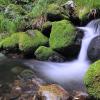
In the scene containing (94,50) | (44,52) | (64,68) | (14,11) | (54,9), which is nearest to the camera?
(94,50)

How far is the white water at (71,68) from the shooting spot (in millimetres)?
7383

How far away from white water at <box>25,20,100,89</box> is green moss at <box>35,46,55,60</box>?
207 millimetres

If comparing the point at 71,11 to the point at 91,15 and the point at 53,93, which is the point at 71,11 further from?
the point at 53,93

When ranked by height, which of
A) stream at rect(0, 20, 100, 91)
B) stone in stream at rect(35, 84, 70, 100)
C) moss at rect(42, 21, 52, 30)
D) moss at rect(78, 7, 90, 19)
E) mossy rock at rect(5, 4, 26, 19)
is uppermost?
moss at rect(78, 7, 90, 19)

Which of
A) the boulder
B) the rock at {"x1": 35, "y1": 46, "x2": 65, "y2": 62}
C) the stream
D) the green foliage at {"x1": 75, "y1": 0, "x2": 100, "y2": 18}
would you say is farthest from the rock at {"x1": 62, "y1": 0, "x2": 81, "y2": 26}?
the rock at {"x1": 35, "y1": 46, "x2": 65, "y2": 62}

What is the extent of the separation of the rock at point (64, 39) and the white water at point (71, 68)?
13.0 inches

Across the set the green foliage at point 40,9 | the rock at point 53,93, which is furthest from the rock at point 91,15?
the rock at point 53,93

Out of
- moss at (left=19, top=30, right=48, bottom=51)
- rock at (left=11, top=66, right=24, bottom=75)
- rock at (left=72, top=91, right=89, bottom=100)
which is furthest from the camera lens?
moss at (left=19, top=30, right=48, bottom=51)

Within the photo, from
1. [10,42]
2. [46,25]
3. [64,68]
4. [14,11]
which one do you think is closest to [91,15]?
[46,25]

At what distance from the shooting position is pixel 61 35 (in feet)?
29.7

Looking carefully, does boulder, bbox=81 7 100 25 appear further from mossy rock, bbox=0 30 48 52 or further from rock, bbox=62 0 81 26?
mossy rock, bbox=0 30 48 52

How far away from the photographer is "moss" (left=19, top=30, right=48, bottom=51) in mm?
9368

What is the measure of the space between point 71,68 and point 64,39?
0.97 meters

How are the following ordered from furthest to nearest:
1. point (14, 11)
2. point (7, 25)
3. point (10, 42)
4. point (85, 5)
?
point (14, 11)
point (7, 25)
point (85, 5)
point (10, 42)
